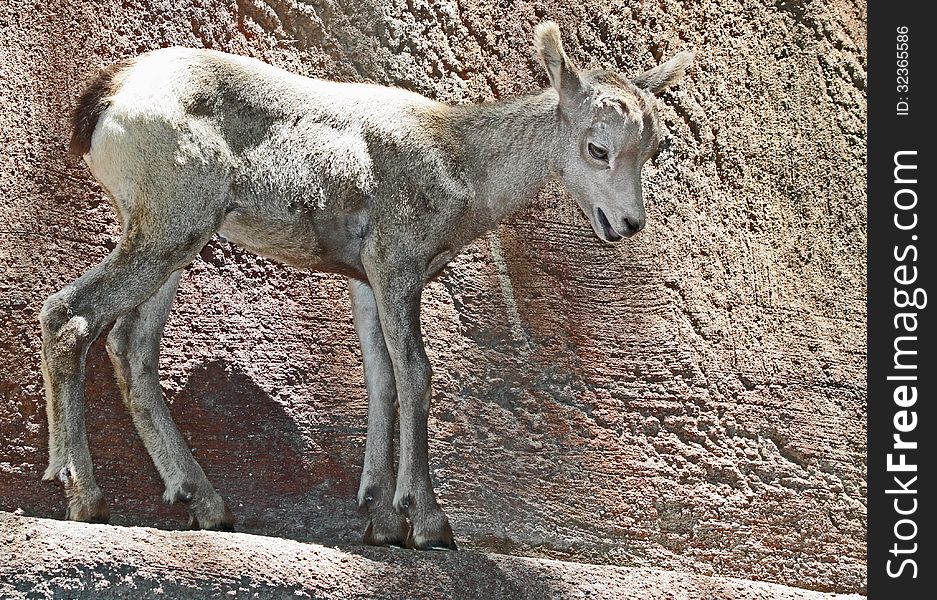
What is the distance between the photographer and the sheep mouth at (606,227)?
4082mm

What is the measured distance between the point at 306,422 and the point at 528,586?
1350mm

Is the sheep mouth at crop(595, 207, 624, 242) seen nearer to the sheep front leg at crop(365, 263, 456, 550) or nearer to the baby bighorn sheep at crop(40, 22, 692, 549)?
the baby bighorn sheep at crop(40, 22, 692, 549)

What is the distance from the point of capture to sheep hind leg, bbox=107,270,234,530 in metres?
4.10

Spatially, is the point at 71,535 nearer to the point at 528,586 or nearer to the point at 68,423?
the point at 68,423

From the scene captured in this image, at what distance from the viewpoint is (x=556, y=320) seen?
5.14 m

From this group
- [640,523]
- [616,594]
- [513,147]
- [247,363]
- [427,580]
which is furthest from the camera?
[640,523]

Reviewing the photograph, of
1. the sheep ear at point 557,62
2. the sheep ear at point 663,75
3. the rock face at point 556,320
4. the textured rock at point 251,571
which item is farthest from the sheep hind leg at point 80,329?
the sheep ear at point 663,75

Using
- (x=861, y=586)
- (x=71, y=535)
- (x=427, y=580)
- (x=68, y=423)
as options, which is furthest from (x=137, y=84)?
(x=861, y=586)

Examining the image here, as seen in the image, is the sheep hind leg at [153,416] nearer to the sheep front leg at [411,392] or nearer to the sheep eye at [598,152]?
the sheep front leg at [411,392]

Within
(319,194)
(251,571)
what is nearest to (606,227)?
(319,194)

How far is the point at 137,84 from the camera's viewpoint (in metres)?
3.88

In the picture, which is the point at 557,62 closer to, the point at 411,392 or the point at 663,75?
the point at 663,75

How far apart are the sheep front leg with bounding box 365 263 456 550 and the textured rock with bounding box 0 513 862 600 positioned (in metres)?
0.20

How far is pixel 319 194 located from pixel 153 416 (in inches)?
41.0
